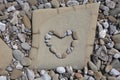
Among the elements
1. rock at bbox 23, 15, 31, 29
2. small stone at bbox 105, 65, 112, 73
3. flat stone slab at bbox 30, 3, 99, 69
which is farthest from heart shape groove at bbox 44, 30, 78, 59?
small stone at bbox 105, 65, 112, 73

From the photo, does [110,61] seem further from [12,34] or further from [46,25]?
[12,34]

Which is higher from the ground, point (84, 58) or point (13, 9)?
point (13, 9)


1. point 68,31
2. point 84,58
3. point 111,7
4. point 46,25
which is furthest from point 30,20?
point 111,7

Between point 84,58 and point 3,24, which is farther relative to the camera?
point 84,58

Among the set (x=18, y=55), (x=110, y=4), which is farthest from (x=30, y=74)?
(x=110, y=4)

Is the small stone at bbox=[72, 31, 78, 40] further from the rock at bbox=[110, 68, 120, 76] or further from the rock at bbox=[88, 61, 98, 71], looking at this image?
the rock at bbox=[110, 68, 120, 76]

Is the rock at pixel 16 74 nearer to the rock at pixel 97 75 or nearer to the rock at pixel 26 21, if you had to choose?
the rock at pixel 26 21
